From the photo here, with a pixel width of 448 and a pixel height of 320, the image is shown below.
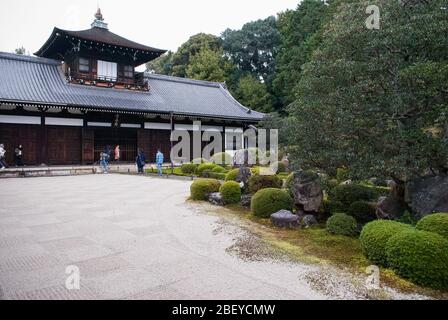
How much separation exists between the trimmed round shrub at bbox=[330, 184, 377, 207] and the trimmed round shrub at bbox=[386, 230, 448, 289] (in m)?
4.25

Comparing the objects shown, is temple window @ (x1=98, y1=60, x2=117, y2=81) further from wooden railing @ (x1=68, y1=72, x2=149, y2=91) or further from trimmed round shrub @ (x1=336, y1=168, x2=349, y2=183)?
trimmed round shrub @ (x1=336, y1=168, x2=349, y2=183)

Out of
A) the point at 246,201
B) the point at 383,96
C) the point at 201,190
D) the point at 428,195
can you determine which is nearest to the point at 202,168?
the point at 201,190

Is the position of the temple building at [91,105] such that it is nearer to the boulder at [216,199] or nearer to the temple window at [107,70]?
the temple window at [107,70]

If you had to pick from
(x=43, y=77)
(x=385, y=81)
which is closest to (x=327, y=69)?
(x=385, y=81)

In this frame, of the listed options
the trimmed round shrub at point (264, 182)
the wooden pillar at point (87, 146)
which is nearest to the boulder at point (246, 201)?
the trimmed round shrub at point (264, 182)

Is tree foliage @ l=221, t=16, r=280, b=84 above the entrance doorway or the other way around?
above

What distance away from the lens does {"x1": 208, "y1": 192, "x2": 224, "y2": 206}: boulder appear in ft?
36.0

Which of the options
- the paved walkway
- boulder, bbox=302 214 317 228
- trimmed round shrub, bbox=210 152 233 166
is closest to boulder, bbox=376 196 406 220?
boulder, bbox=302 214 317 228

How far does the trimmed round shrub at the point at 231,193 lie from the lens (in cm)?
1094

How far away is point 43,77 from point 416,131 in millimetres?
24203

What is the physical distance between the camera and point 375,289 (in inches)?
181

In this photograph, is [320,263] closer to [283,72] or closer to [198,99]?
[198,99]

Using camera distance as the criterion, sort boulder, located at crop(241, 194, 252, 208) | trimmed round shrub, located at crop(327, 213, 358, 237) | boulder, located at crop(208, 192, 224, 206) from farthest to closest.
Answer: boulder, located at crop(208, 192, 224, 206) < boulder, located at crop(241, 194, 252, 208) < trimmed round shrub, located at crop(327, 213, 358, 237)
